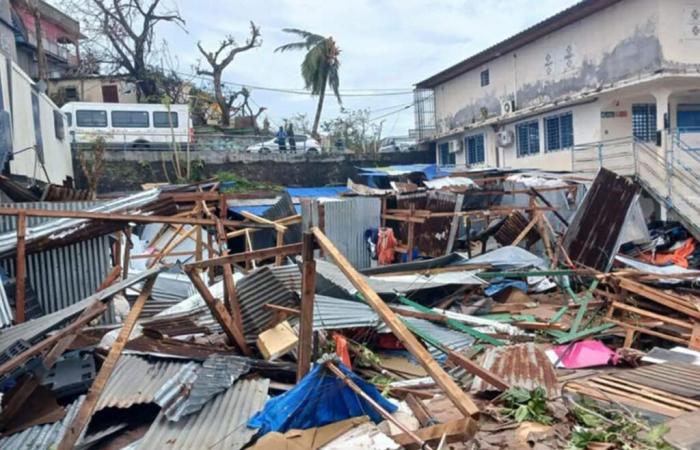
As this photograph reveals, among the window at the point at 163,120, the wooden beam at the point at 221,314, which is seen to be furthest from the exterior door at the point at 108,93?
the wooden beam at the point at 221,314

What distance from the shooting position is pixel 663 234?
13977 millimetres

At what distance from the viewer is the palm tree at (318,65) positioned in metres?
30.6

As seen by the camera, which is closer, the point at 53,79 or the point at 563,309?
the point at 563,309

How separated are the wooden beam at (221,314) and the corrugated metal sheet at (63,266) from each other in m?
2.65

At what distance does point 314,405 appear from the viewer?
3.89m

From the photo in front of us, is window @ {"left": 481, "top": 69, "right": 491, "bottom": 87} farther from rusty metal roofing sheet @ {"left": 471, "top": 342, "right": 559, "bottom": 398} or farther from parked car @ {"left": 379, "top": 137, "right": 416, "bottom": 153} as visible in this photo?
rusty metal roofing sheet @ {"left": 471, "top": 342, "right": 559, "bottom": 398}

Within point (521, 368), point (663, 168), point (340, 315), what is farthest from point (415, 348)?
point (663, 168)

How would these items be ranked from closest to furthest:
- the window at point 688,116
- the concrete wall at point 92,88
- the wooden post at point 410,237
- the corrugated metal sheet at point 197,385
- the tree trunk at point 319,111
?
the corrugated metal sheet at point 197,385, the wooden post at point 410,237, the window at point 688,116, the concrete wall at point 92,88, the tree trunk at point 319,111

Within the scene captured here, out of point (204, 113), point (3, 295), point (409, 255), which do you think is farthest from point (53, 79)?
point (3, 295)

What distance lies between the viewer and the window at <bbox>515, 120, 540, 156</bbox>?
21.6 meters

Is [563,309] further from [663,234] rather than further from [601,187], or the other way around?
[663,234]

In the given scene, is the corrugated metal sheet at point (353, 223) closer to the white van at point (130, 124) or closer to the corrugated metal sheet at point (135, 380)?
the corrugated metal sheet at point (135, 380)

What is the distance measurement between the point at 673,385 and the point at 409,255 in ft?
25.5

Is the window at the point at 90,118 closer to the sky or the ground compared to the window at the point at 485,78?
closer to the ground
